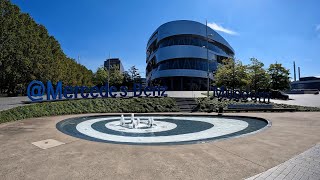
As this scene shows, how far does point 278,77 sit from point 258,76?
5.30 meters

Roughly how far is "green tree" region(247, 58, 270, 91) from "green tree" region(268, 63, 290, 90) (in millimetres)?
1905

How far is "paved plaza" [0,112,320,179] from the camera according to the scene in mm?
5844

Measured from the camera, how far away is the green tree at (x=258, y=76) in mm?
49600

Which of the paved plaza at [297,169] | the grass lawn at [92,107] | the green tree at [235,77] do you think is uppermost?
the green tree at [235,77]

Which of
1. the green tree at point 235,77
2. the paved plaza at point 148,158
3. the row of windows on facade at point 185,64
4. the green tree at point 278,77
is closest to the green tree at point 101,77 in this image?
the row of windows on facade at point 185,64

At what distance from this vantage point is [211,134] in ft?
40.7

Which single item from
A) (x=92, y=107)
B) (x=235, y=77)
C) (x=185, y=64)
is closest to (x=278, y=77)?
(x=235, y=77)

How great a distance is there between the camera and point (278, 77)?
51.3 m

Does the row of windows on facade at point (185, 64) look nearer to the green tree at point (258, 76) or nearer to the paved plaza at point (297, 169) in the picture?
the green tree at point (258, 76)

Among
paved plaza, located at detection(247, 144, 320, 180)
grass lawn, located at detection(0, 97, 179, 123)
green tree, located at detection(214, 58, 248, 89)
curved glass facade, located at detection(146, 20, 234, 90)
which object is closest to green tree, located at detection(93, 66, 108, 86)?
curved glass facade, located at detection(146, 20, 234, 90)

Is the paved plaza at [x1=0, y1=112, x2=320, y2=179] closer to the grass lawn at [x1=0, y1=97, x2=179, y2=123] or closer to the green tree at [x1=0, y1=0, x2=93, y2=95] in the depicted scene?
the grass lawn at [x1=0, y1=97, x2=179, y2=123]

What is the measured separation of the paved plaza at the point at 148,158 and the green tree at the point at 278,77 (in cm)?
4590

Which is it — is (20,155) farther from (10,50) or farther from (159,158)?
(10,50)

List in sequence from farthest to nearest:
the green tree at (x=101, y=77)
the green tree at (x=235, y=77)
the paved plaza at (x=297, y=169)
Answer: the green tree at (x=101, y=77) < the green tree at (x=235, y=77) < the paved plaza at (x=297, y=169)
